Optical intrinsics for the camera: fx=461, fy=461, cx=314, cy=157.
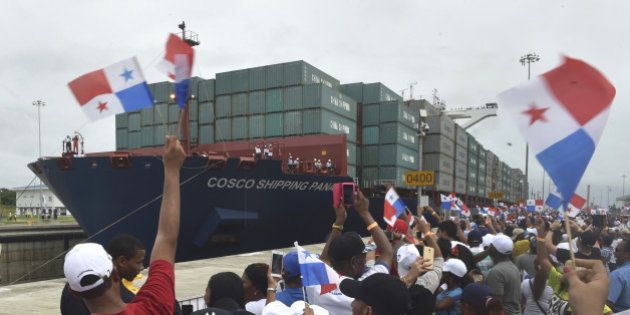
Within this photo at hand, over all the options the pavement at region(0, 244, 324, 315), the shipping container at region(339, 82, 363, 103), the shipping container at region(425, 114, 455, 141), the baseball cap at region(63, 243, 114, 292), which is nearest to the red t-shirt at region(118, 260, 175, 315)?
the baseball cap at region(63, 243, 114, 292)

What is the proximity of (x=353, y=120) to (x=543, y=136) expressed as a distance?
28.8 metres

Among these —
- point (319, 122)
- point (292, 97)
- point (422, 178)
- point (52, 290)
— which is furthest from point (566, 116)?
point (292, 97)

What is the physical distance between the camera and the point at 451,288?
3994 mm

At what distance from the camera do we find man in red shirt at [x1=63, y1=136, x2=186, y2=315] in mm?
1858

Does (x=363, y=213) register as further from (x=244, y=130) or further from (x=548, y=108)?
(x=244, y=130)

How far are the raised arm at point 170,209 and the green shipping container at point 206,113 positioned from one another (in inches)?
1139

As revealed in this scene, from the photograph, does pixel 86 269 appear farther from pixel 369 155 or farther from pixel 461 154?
pixel 461 154

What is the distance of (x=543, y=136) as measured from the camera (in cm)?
270

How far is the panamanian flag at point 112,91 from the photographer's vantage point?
3244 millimetres

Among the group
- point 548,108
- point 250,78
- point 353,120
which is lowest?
point 548,108

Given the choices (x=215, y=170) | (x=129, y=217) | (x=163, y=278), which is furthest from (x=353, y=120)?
(x=163, y=278)

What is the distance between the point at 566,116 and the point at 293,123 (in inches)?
975

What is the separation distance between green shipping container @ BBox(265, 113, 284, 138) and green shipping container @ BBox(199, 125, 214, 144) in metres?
4.42

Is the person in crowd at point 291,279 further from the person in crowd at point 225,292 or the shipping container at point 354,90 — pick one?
the shipping container at point 354,90
